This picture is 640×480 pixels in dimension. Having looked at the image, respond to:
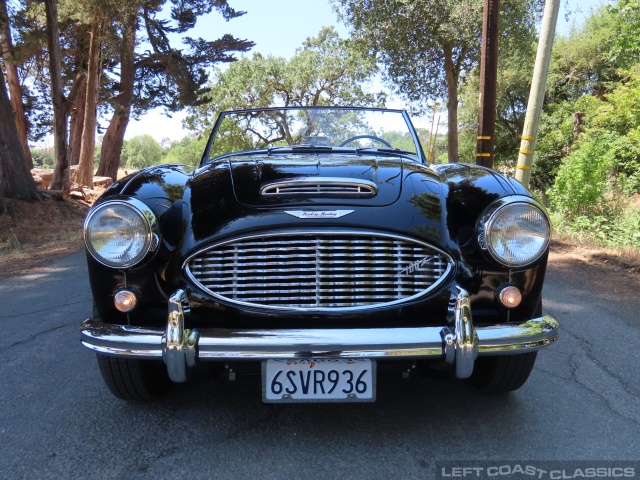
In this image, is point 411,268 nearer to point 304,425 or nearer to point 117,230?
point 304,425

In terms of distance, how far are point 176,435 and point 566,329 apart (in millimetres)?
2722

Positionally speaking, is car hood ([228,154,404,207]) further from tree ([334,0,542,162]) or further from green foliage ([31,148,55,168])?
green foliage ([31,148,55,168])

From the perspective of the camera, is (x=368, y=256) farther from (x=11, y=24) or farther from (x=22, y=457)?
(x=11, y=24)

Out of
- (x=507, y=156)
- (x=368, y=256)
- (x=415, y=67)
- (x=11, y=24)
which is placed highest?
(x=11, y=24)

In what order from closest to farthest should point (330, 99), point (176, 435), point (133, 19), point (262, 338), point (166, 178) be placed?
1. point (262, 338)
2. point (176, 435)
3. point (166, 178)
4. point (133, 19)
5. point (330, 99)

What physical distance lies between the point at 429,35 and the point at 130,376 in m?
14.7

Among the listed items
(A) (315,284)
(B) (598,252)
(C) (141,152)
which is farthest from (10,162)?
(C) (141,152)

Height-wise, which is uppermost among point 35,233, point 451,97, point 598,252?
point 451,97

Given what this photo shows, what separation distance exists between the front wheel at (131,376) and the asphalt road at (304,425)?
10 centimetres

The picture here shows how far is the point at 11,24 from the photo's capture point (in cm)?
1409

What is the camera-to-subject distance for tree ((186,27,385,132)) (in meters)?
27.9

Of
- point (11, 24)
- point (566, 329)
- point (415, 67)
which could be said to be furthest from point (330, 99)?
point (566, 329)

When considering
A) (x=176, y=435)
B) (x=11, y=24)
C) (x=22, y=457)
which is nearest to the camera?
(x=22, y=457)

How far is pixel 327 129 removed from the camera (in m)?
3.80
